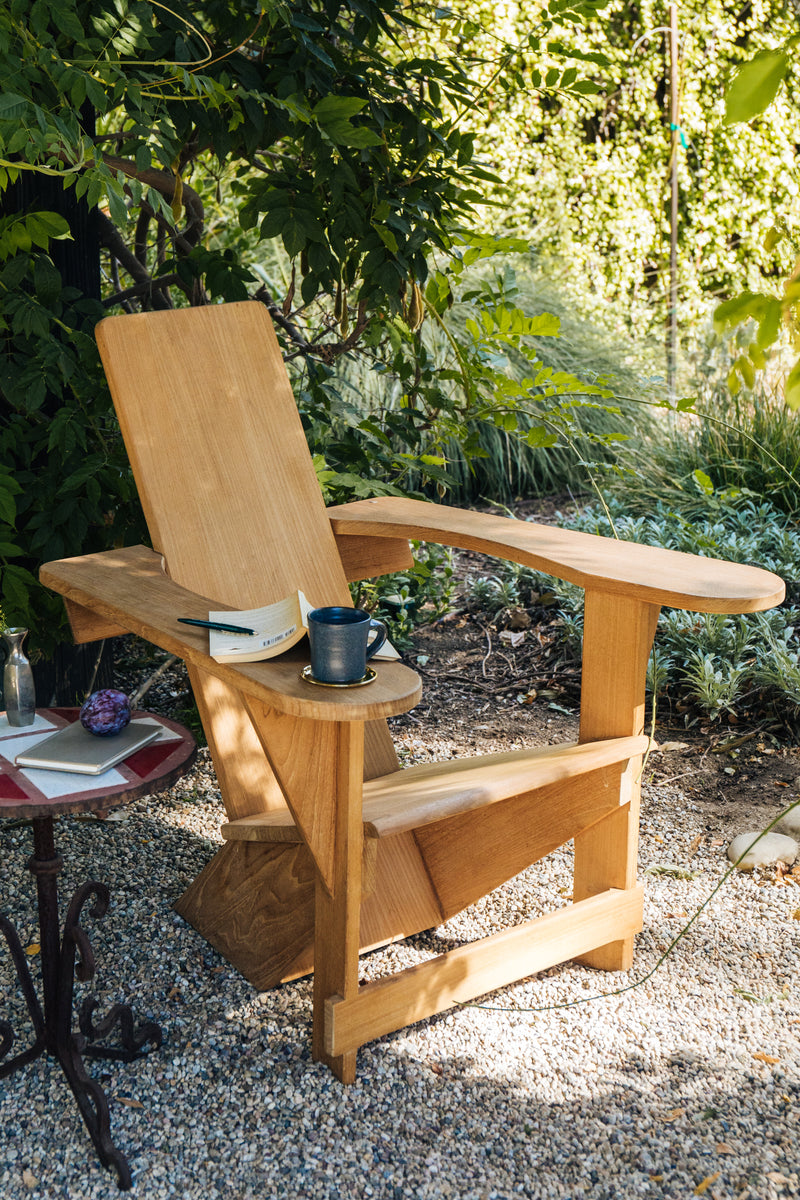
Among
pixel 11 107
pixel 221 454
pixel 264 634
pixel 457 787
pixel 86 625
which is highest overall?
pixel 11 107

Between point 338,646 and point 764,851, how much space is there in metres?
1.40

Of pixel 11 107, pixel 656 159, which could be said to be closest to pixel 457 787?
pixel 11 107

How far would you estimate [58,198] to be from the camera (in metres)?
2.47

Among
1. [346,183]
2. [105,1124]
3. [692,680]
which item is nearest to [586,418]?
[692,680]

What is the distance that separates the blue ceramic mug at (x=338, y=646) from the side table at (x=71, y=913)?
14.0 inches

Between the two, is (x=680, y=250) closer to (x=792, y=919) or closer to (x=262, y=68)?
(x=262, y=68)

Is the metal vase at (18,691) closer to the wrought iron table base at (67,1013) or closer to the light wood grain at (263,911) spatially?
the wrought iron table base at (67,1013)

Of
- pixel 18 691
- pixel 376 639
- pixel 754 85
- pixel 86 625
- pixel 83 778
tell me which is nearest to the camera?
pixel 754 85

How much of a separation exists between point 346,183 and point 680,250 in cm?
650

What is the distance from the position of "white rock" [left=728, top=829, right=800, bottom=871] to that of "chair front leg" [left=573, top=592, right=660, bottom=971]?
1.56ft

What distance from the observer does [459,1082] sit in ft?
5.38

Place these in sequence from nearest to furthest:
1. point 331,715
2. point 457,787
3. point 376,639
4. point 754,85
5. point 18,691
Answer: point 754,85
point 331,715
point 376,639
point 457,787
point 18,691

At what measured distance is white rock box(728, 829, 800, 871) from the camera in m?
2.27

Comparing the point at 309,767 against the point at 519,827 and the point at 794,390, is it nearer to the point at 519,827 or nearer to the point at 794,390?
the point at 519,827
